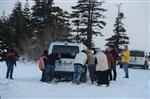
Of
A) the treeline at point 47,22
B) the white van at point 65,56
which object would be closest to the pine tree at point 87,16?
the treeline at point 47,22

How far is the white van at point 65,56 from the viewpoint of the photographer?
69.1ft

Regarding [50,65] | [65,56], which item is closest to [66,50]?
[65,56]

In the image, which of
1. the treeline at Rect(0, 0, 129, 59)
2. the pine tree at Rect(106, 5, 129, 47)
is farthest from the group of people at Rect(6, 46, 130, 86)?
the pine tree at Rect(106, 5, 129, 47)

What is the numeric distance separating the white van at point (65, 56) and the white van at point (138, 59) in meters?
17.1

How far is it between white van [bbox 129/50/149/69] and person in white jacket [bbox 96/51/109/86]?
1847 centimetres

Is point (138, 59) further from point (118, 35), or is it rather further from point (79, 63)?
point (118, 35)

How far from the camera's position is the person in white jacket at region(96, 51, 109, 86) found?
20.0 meters

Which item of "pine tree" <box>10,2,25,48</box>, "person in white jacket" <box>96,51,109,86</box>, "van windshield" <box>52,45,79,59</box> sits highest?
"pine tree" <box>10,2,25,48</box>

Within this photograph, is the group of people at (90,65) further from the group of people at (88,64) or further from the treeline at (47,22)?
the treeline at (47,22)

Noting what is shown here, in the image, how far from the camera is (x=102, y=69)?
65.9 feet

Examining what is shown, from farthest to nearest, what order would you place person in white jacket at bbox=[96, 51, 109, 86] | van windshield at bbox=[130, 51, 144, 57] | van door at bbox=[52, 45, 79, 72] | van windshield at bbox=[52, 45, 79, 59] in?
van windshield at bbox=[130, 51, 144, 57]
van windshield at bbox=[52, 45, 79, 59]
van door at bbox=[52, 45, 79, 72]
person in white jacket at bbox=[96, 51, 109, 86]

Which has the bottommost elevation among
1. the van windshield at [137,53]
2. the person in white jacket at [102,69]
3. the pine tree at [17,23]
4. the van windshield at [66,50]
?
the person in white jacket at [102,69]

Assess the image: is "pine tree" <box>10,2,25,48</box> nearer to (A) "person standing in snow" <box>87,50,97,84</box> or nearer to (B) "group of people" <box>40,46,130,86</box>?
(B) "group of people" <box>40,46,130,86</box>

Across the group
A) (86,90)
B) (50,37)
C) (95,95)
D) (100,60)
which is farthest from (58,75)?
(50,37)
